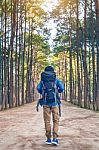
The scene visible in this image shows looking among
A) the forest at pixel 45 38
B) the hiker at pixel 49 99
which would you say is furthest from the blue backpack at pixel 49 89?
the forest at pixel 45 38

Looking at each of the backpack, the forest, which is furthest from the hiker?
the forest

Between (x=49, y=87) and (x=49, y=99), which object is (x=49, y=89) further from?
(x=49, y=99)

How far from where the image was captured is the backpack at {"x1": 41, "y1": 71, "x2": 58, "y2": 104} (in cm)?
980

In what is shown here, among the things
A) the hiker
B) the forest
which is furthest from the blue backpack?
the forest

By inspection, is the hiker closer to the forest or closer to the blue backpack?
the blue backpack

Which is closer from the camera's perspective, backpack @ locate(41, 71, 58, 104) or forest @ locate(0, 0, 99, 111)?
backpack @ locate(41, 71, 58, 104)

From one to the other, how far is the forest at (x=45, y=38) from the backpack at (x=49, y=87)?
18441 mm

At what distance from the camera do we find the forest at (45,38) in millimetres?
32281

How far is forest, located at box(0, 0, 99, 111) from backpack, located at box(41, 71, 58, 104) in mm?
18441

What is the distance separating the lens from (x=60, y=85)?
9.96 metres

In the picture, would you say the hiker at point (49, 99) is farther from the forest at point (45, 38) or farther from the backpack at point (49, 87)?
the forest at point (45, 38)

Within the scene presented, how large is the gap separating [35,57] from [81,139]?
51.2 m

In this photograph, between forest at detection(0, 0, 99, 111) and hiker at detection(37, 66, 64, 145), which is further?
forest at detection(0, 0, 99, 111)

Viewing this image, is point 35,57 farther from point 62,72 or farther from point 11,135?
point 11,135
